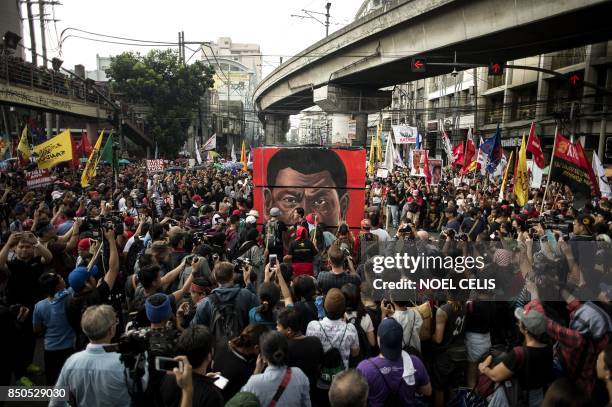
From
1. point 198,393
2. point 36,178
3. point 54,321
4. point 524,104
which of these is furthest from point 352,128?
point 198,393

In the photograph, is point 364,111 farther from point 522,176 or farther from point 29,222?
point 29,222

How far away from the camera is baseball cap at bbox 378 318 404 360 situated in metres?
3.18

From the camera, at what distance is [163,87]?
3709cm

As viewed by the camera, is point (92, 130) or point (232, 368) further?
point (92, 130)

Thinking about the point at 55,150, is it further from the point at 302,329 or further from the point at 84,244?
the point at 302,329

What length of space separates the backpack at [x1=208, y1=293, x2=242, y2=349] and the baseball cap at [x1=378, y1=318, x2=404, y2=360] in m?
1.52

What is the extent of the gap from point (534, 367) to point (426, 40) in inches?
669

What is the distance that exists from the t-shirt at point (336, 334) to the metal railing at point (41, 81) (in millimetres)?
17097

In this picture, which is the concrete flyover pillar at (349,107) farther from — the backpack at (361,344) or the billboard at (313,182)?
the backpack at (361,344)

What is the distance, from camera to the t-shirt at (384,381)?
124 inches

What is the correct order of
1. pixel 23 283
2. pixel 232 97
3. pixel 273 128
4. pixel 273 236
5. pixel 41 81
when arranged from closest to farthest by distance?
pixel 23 283, pixel 273 236, pixel 41 81, pixel 273 128, pixel 232 97

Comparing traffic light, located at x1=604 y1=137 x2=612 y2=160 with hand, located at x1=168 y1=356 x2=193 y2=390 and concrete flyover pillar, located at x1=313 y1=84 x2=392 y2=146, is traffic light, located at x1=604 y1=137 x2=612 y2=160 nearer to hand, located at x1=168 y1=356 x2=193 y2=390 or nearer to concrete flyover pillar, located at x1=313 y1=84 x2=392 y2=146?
concrete flyover pillar, located at x1=313 y1=84 x2=392 y2=146

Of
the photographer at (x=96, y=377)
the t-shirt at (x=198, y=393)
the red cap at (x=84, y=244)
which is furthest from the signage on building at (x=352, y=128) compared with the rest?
the t-shirt at (x=198, y=393)

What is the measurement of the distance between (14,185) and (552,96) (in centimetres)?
3102
